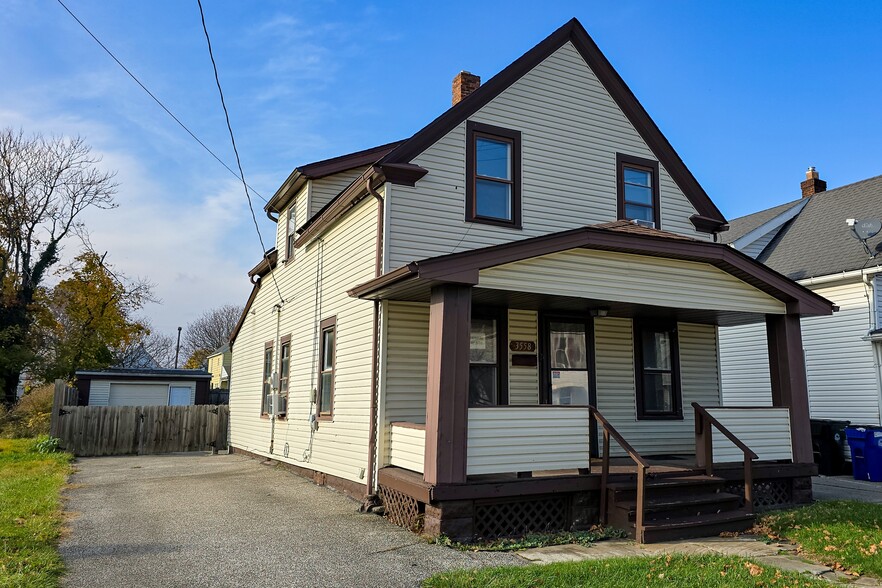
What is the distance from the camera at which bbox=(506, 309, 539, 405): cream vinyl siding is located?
10.5 metres

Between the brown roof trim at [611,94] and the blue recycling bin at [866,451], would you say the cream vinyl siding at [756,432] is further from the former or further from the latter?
→ the blue recycling bin at [866,451]

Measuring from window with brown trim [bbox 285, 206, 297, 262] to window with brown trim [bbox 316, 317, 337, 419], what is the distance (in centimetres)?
336

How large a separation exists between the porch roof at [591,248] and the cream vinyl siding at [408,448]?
1817 millimetres

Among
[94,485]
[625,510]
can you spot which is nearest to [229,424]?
[94,485]

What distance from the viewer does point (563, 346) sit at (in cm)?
1116

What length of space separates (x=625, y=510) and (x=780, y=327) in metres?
4.19

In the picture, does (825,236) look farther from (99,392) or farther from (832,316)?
(99,392)

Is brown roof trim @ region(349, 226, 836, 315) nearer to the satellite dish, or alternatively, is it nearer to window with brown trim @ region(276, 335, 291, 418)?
window with brown trim @ region(276, 335, 291, 418)

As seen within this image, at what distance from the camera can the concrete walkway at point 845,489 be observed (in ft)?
35.6

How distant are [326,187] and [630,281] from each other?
7.15 metres

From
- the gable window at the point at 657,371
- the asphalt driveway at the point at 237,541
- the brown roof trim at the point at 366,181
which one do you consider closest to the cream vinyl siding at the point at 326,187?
the brown roof trim at the point at 366,181

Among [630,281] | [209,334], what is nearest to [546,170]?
[630,281]

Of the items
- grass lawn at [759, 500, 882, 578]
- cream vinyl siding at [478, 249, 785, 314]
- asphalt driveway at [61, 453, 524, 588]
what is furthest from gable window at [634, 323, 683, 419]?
asphalt driveway at [61, 453, 524, 588]

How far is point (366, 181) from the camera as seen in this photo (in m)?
10.1
